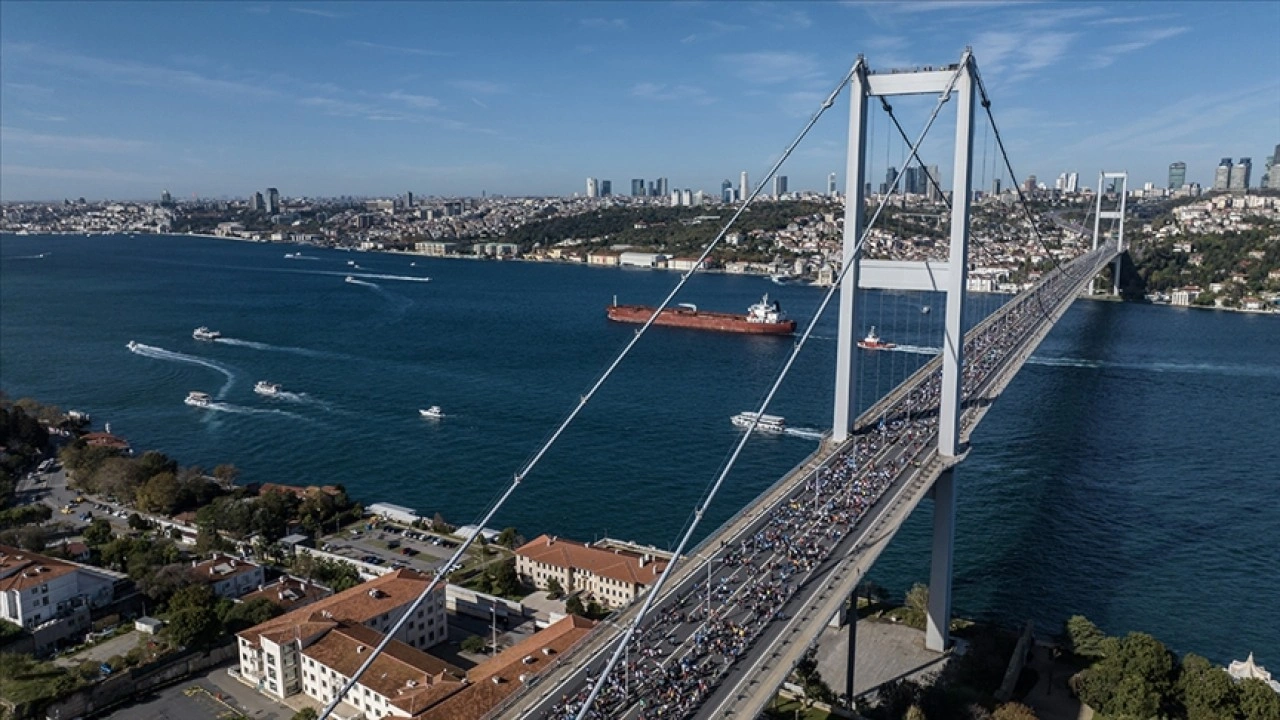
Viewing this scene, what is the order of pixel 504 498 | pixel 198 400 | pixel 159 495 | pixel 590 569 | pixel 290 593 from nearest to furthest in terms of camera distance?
pixel 504 498 < pixel 290 593 < pixel 590 569 < pixel 159 495 < pixel 198 400

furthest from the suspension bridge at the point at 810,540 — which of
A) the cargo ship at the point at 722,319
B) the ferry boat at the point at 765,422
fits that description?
the cargo ship at the point at 722,319

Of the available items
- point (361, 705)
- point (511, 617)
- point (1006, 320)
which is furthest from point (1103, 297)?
point (361, 705)

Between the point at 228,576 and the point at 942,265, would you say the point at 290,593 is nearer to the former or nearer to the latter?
the point at 228,576

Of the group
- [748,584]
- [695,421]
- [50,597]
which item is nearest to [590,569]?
[748,584]

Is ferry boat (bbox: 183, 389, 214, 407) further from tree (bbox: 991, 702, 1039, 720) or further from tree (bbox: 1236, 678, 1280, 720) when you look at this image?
tree (bbox: 1236, 678, 1280, 720)

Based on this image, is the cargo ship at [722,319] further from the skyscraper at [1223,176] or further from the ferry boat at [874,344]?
the skyscraper at [1223,176]

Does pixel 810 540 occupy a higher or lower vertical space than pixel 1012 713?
higher

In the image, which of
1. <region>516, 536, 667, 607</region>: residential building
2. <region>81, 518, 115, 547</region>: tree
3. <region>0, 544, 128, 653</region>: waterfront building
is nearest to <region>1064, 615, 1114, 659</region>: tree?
<region>516, 536, 667, 607</region>: residential building
